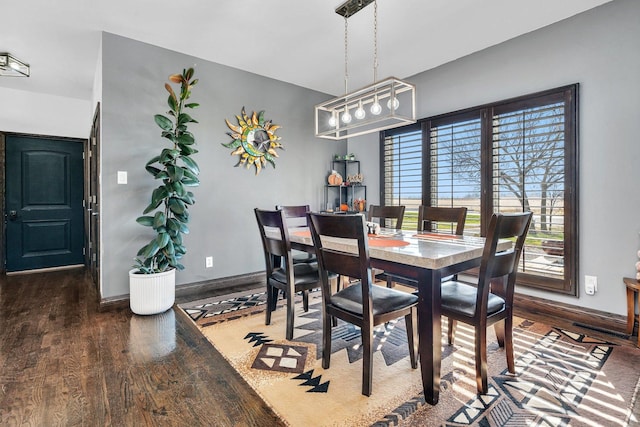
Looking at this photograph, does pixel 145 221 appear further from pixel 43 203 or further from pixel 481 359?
pixel 43 203

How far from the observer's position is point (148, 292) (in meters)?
2.82

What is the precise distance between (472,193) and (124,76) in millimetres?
3824

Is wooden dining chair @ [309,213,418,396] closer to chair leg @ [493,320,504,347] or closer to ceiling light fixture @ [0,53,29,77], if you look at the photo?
chair leg @ [493,320,504,347]

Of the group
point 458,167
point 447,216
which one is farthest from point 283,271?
point 458,167

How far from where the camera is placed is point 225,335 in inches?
95.0

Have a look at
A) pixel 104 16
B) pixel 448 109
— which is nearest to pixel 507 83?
pixel 448 109

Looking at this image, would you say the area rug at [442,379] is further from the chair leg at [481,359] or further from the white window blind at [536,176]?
the white window blind at [536,176]

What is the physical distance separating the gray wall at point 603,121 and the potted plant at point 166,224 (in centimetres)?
330

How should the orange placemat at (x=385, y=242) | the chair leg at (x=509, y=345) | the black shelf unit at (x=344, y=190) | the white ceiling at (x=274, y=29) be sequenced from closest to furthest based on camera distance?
the chair leg at (x=509, y=345) → the orange placemat at (x=385, y=242) → the white ceiling at (x=274, y=29) → the black shelf unit at (x=344, y=190)

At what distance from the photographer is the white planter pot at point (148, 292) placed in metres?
2.81

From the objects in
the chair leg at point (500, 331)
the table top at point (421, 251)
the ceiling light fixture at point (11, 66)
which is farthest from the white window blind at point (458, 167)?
the ceiling light fixture at point (11, 66)

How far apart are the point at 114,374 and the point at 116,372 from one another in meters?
0.02

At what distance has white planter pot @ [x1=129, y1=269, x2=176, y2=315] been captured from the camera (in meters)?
2.81

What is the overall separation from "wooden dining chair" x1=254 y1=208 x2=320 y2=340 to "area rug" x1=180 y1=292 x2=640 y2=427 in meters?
0.24
